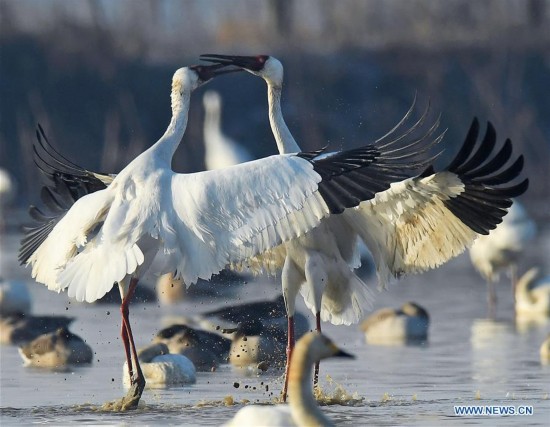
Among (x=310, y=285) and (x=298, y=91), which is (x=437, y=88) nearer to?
(x=298, y=91)

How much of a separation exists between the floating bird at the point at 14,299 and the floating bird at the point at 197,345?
302cm

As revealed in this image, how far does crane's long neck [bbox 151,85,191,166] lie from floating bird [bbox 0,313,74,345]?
8.36 ft

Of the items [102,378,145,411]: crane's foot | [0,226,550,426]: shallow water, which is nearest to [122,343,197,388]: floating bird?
[0,226,550,426]: shallow water

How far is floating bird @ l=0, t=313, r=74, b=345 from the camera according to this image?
38.6ft

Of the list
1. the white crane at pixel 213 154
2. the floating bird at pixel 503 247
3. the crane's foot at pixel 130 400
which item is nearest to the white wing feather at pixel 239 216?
the crane's foot at pixel 130 400

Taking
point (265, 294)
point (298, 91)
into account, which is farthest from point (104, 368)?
point (298, 91)

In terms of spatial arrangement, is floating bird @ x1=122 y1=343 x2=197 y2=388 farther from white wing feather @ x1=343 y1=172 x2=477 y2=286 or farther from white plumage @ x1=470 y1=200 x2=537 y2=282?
white plumage @ x1=470 y1=200 x2=537 y2=282

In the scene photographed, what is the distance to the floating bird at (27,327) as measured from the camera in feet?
38.6

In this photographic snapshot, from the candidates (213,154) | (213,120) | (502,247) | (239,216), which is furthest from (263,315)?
(213,120)

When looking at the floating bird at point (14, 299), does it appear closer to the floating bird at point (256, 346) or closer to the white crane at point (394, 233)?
the floating bird at point (256, 346)

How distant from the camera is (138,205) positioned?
343 inches

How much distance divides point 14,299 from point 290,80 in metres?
13.9

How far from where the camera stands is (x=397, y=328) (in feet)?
39.8

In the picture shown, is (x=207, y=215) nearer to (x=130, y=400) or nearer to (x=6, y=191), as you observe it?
(x=130, y=400)
